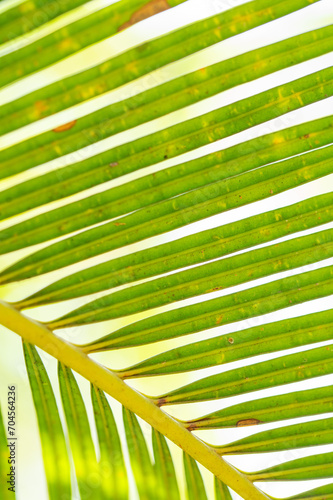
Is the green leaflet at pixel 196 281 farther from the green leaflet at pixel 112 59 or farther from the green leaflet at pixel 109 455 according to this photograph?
the green leaflet at pixel 112 59

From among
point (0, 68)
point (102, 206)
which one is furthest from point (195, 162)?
point (0, 68)

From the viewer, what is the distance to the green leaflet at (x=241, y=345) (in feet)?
4.32

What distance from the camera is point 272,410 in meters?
1.33

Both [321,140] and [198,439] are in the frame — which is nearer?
[321,140]

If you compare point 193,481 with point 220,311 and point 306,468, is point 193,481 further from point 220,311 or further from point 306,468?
point 220,311

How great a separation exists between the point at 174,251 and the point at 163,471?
0.53 metres

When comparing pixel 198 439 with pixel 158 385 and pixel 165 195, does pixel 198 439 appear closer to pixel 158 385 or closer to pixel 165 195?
pixel 158 385

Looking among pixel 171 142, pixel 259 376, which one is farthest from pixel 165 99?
pixel 259 376

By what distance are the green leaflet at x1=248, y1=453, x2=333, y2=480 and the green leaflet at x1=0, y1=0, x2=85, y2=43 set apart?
1184 mm

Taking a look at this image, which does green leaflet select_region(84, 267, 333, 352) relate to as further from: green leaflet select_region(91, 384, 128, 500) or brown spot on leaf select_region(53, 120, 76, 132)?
brown spot on leaf select_region(53, 120, 76, 132)

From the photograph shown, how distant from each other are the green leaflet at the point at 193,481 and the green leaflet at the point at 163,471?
2.4 inches

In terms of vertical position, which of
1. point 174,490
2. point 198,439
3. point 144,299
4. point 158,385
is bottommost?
point 174,490

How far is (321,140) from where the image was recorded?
1.24m

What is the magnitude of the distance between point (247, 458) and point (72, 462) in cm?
46
